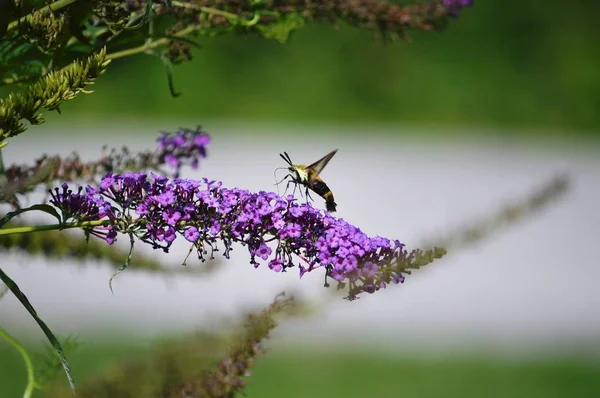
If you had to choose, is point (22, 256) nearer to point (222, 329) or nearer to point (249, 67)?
point (222, 329)

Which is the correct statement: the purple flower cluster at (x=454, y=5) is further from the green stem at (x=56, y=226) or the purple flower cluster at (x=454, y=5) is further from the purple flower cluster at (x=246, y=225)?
the green stem at (x=56, y=226)

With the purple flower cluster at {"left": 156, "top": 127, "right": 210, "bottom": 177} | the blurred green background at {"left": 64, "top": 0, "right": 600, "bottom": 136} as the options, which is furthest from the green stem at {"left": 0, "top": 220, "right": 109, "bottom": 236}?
the blurred green background at {"left": 64, "top": 0, "right": 600, "bottom": 136}

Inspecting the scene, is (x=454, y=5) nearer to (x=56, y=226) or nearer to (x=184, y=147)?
(x=184, y=147)

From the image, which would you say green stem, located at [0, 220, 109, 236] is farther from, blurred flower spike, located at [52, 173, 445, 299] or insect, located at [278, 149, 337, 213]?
insect, located at [278, 149, 337, 213]

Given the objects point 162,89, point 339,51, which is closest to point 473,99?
point 339,51

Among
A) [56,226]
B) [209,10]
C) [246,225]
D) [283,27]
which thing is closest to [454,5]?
[283,27]
